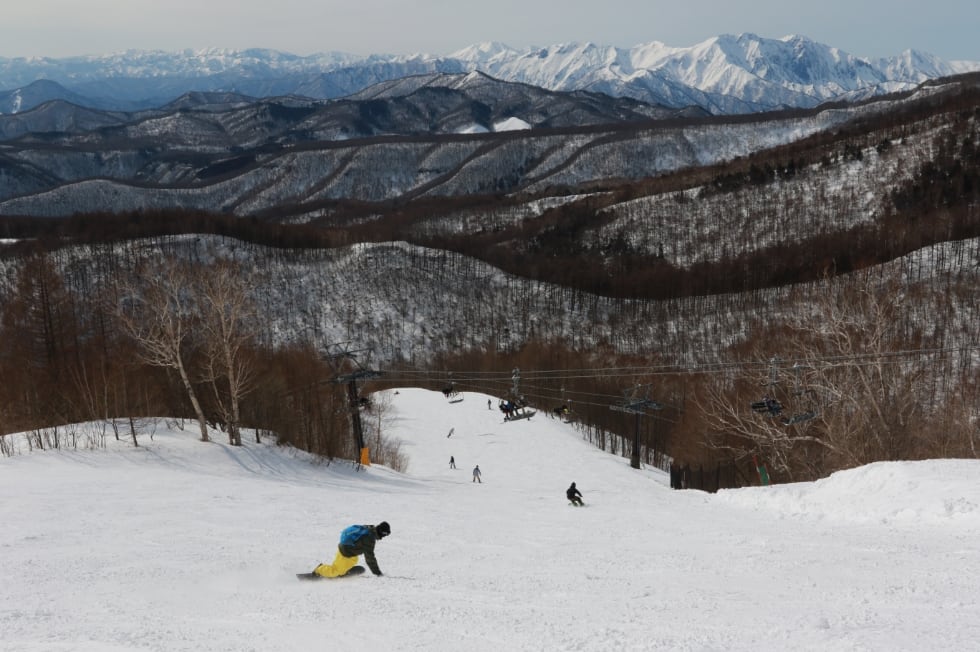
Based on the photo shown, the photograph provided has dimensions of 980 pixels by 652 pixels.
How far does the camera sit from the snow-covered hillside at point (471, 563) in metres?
8.66

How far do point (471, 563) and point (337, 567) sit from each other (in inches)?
110

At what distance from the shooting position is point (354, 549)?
11977 millimetres

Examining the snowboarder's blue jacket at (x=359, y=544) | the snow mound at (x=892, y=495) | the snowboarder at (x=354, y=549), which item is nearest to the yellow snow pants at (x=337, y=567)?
the snowboarder at (x=354, y=549)

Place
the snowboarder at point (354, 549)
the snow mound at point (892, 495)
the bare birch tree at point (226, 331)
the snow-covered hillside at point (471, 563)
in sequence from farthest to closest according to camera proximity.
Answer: the bare birch tree at point (226, 331) → the snow mound at point (892, 495) → the snowboarder at point (354, 549) → the snow-covered hillside at point (471, 563)

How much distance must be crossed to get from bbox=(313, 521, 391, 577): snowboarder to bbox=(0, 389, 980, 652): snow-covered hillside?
310mm

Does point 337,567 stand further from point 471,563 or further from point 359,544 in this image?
point 471,563

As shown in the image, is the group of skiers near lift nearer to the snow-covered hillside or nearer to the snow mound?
the snow-covered hillside

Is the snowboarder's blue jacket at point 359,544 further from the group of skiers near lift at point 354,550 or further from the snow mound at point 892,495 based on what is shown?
the snow mound at point 892,495

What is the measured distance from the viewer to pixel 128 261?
140375mm

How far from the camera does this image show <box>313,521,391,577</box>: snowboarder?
1198cm

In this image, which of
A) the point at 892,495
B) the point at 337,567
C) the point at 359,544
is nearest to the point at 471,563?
the point at 359,544

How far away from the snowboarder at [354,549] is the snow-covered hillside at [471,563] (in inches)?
12.2

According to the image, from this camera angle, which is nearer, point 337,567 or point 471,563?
point 337,567

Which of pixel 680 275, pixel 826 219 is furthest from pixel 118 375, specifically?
pixel 826 219
